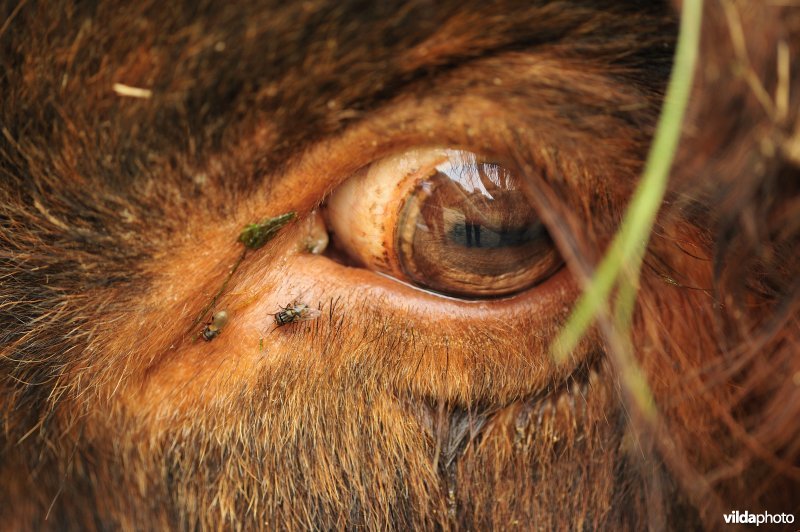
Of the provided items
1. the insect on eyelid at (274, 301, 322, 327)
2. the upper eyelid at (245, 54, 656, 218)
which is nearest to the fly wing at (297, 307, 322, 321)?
the insect on eyelid at (274, 301, 322, 327)

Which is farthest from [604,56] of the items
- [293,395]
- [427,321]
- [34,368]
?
[34,368]

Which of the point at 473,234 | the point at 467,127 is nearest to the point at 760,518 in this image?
the point at 473,234

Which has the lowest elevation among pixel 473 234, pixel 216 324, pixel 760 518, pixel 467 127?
pixel 760 518

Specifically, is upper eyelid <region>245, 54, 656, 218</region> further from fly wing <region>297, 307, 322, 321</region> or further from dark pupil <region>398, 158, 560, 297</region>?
fly wing <region>297, 307, 322, 321</region>

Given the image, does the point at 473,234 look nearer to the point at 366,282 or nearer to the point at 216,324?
the point at 366,282

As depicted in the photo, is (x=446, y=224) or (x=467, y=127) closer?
(x=467, y=127)

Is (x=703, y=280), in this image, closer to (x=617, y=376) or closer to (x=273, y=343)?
(x=617, y=376)
